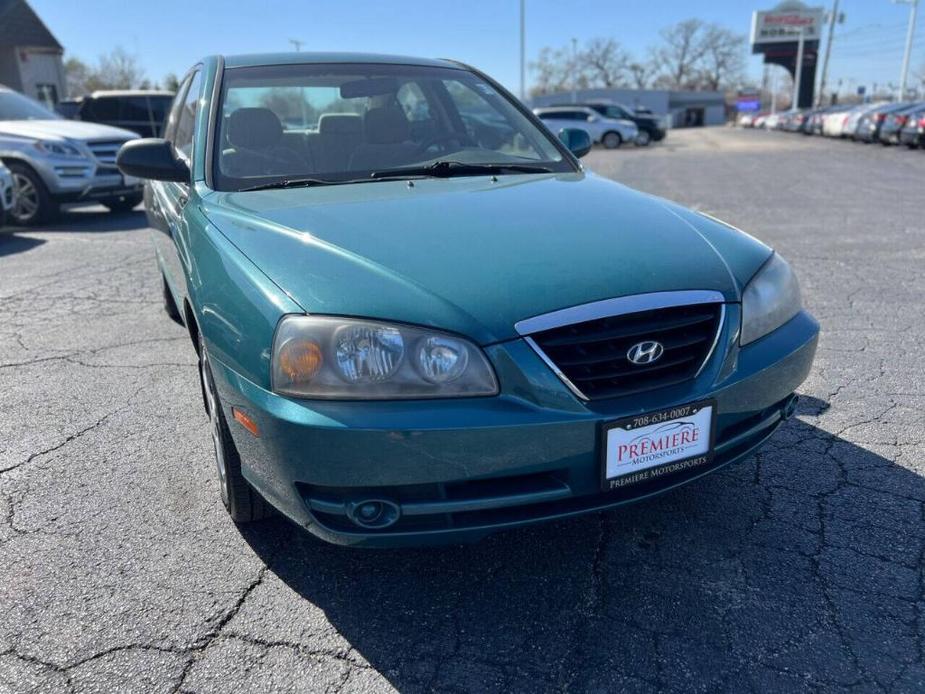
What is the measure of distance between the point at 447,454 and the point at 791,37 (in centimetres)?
7823

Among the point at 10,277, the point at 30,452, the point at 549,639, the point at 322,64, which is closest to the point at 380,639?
the point at 549,639

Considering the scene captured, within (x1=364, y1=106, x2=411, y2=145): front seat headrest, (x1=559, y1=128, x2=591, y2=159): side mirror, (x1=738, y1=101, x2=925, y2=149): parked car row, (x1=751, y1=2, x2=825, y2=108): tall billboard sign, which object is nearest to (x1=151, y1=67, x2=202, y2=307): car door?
(x1=364, y1=106, x2=411, y2=145): front seat headrest

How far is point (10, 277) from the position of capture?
21.1 ft

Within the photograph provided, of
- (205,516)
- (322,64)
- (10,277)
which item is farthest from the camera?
(10,277)

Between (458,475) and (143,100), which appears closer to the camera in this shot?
(458,475)

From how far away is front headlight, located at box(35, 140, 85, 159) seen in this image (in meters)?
8.82

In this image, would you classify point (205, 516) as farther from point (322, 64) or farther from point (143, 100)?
point (143, 100)

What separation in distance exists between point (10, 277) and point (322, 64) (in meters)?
4.54

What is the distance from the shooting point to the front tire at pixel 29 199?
8883 mm

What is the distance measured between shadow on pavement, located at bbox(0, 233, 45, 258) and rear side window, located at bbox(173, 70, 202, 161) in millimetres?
4544

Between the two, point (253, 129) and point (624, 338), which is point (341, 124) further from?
point (624, 338)

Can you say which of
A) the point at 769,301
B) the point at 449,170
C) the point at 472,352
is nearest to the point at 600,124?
the point at 449,170

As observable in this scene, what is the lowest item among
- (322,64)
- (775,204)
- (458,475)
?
(775,204)

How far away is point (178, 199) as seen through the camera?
10.2 ft
